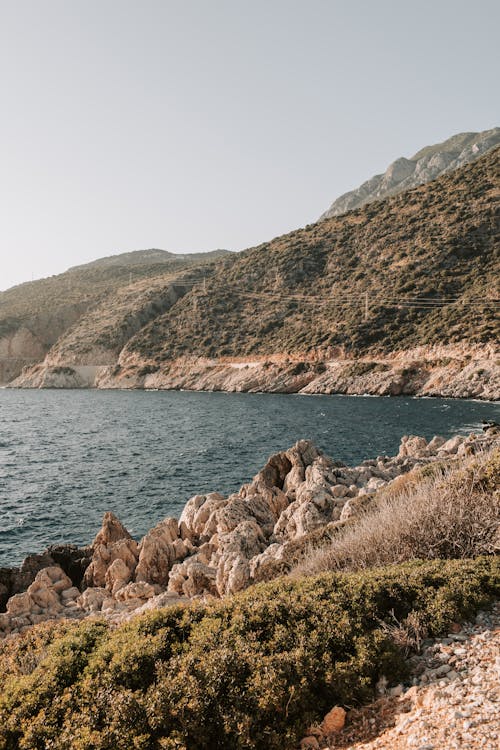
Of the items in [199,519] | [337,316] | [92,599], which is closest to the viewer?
[92,599]

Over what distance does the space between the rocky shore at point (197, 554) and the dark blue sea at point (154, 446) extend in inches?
162

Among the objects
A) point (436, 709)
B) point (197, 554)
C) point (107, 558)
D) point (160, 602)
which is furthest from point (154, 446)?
point (436, 709)

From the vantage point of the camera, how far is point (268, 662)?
6.08 meters

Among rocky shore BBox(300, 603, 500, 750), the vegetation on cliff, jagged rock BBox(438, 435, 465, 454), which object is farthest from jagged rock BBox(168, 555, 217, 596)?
the vegetation on cliff

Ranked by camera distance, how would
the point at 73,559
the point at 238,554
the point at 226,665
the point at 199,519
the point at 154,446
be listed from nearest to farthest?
the point at 226,665
the point at 238,554
the point at 73,559
the point at 199,519
the point at 154,446

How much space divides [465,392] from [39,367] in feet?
334

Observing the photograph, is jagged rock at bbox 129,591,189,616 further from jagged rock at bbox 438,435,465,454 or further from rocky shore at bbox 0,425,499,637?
jagged rock at bbox 438,435,465,454

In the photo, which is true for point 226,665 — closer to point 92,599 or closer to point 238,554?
point 238,554

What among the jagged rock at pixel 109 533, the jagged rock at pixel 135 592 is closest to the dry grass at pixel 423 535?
the jagged rock at pixel 135 592

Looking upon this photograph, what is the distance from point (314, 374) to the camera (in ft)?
272

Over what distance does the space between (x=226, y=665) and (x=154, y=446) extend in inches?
1471

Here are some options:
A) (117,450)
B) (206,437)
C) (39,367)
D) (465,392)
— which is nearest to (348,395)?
(465,392)

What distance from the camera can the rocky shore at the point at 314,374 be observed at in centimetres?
6606

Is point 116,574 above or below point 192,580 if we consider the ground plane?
below
